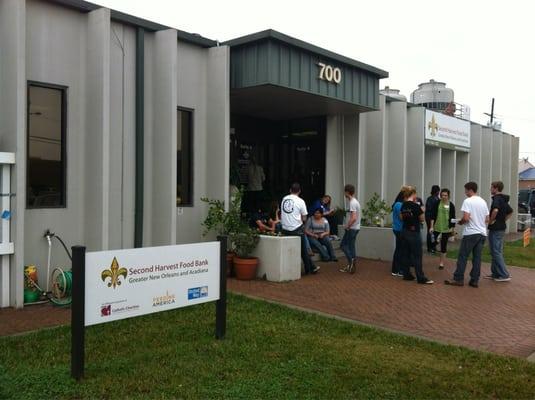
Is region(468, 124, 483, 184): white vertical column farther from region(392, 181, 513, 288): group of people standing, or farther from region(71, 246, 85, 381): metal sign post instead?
region(71, 246, 85, 381): metal sign post

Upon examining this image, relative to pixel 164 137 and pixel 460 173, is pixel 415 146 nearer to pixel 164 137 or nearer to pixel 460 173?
pixel 460 173

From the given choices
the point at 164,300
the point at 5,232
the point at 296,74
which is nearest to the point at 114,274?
the point at 164,300

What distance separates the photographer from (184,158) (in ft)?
32.4

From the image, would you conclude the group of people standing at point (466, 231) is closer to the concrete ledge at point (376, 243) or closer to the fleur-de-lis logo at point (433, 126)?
the concrete ledge at point (376, 243)

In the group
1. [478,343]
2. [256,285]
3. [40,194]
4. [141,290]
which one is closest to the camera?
[141,290]

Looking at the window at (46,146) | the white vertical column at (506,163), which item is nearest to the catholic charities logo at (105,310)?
the window at (46,146)

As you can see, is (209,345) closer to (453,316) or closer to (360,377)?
(360,377)

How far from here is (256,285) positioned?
8.91m

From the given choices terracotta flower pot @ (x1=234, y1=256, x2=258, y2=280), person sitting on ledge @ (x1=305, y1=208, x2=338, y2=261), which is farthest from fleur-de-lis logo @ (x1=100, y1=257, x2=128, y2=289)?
person sitting on ledge @ (x1=305, y1=208, x2=338, y2=261)

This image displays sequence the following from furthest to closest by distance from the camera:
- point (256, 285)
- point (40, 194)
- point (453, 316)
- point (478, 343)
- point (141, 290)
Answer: point (256, 285)
point (40, 194)
point (453, 316)
point (478, 343)
point (141, 290)

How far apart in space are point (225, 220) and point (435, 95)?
15.4m

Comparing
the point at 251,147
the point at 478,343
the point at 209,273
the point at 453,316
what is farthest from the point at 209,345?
the point at 251,147

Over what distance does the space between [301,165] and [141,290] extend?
34.3ft

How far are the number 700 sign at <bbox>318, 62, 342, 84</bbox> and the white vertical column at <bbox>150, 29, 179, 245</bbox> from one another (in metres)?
3.09
